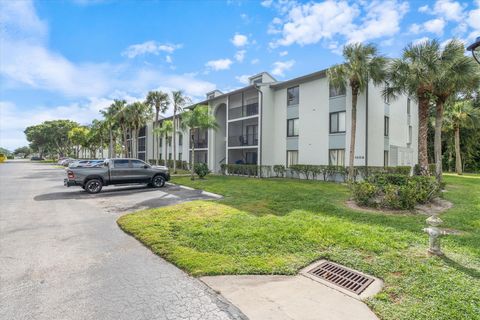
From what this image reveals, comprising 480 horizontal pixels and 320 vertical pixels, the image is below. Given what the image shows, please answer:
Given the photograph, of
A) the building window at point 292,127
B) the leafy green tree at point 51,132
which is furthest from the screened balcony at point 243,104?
the leafy green tree at point 51,132

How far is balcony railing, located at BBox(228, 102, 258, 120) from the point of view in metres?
24.4

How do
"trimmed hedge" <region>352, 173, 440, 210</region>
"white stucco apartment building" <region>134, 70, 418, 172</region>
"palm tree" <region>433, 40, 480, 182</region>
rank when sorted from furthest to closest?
1. "white stucco apartment building" <region>134, 70, 418, 172</region>
2. "palm tree" <region>433, 40, 480, 182</region>
3. "trimmed hedge" <region>352, 173, 440, 210</region>

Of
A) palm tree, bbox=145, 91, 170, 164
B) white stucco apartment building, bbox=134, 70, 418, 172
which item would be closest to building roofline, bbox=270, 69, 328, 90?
white stucco apartment building, bbox=134, 70, 418, 172

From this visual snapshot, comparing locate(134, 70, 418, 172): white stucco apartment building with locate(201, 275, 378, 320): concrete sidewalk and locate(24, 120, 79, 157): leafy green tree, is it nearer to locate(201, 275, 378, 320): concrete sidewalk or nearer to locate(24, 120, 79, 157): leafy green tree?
locate(201, 275, 378, 320): concrete sidewalk

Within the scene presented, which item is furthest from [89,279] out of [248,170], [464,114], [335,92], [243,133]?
[464,114]

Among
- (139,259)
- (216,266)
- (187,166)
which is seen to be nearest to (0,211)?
(139,259)

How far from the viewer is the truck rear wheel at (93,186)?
1473 centimetres

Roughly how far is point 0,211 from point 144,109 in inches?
996

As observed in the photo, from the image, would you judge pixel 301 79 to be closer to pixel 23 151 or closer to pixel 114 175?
pixel 114 175

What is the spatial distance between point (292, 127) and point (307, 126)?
169 centimetres

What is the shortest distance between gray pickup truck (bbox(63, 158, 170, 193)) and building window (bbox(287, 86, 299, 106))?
39.4ft

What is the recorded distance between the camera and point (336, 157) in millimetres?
19516

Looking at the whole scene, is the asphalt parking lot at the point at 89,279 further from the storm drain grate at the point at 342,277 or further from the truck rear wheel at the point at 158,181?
the truck rear wheel at the point at 158,181

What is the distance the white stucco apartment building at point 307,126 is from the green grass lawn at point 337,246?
392 inches
